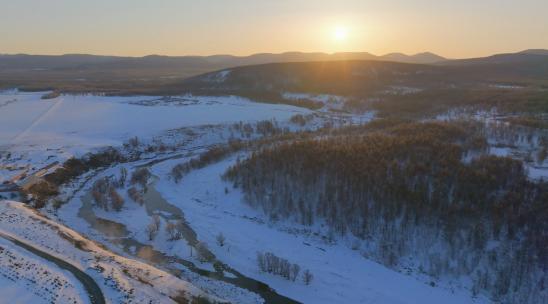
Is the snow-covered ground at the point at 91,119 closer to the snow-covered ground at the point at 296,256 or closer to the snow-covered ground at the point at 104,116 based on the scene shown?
the snow-covered ground at the point at 104,116

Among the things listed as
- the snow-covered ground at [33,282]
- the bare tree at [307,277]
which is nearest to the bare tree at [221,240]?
the bare tree at [307,277]

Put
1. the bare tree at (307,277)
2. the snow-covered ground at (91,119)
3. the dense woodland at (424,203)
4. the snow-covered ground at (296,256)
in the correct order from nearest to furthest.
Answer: the snow-covered ground at (296,256), the bare tree at (307,277), the dense woodland at (424,203), the snow-covered ground at (91,119)

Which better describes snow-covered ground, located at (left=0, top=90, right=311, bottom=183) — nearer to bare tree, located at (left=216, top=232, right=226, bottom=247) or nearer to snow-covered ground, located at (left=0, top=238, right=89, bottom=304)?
snow-covered ground, located at (left=0, top=238, right=89, bottom=304)

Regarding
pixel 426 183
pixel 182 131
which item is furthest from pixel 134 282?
A: pixel 182 131

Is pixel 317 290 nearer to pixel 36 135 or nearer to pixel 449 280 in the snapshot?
pixel 449 280

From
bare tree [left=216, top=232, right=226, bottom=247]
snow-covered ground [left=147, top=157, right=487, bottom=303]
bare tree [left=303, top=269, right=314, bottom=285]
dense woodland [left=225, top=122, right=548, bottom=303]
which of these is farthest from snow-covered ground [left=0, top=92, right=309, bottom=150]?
bare tree [left=303, top=269, right=314, bottom=285]

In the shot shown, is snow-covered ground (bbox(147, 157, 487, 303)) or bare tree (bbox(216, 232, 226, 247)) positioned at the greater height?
bare tree (bbox(216, 232, 226, 247))

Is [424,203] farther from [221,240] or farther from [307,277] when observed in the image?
[221,240]

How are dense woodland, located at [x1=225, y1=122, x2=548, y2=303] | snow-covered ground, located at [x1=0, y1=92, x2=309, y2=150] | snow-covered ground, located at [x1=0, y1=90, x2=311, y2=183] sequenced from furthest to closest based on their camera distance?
snow-covered ground, located at [x1=0, y1=92, x2=309, y2=150] < snow-covered ground, located at [x1=0, y1=90, x2=311, y2=183] < dense woodland, located at [x1=225, y1=122, x2=548, y2=303]

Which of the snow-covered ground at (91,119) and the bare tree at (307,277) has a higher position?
the snow-covered ground at (91,119)
